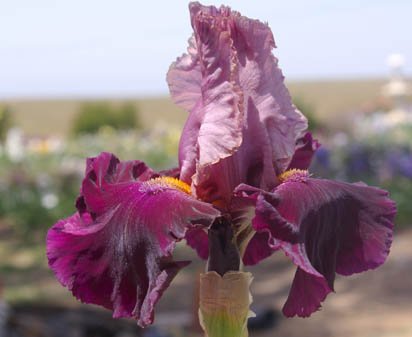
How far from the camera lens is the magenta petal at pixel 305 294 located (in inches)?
37.0

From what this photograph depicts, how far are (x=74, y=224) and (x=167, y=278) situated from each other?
16cm

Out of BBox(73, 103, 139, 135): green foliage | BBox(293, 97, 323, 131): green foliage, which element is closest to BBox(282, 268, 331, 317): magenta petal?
BBox(293, 97, 323, 131): green foliage

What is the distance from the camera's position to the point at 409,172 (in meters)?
11.5

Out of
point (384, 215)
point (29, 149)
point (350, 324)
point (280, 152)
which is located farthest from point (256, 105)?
point (29, 149)

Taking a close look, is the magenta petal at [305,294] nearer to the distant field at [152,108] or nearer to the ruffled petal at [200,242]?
the ruffled petal at [200,242]

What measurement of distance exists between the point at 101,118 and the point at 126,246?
70.1ft

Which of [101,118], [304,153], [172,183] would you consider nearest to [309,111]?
[101,118]

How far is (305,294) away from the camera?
960mm

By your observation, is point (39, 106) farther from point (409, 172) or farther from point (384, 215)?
point (384, 215)

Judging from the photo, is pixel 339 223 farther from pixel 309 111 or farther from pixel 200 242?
pixel 309 111

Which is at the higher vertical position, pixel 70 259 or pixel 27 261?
pixel 70 259

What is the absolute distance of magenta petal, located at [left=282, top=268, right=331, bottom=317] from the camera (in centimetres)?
94

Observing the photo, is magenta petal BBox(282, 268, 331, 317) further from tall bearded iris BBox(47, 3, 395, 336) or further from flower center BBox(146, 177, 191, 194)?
flower center BBox(146, 177, 191, 194)

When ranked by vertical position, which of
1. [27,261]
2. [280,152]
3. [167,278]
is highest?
[280,152]
